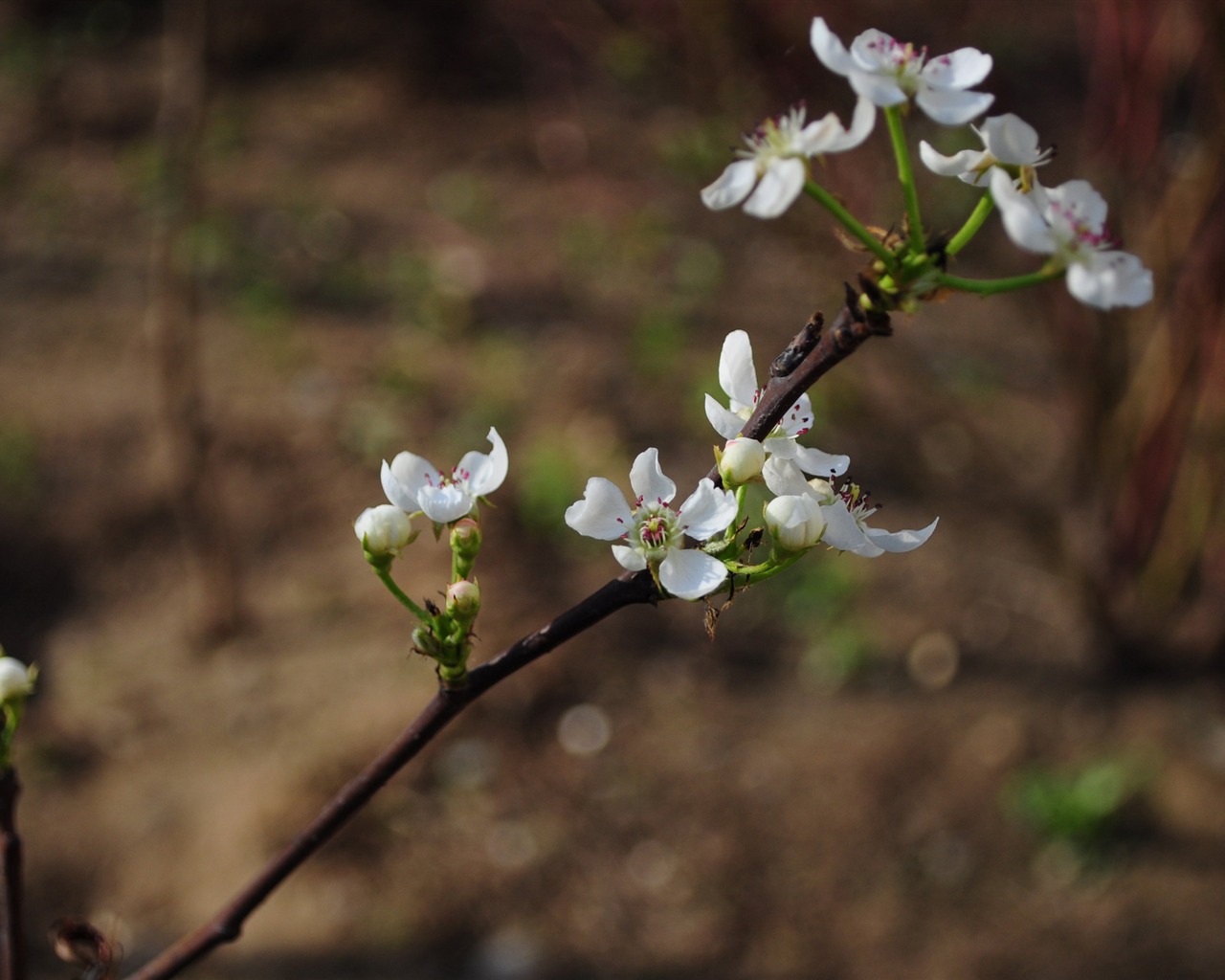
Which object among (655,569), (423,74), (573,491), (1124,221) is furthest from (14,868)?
(423,74)

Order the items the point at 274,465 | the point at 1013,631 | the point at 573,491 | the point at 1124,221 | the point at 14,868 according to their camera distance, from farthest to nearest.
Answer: the point at 274,465 < the point at 573,491 < the point at 1013,631 < the point at 1124,221 < the point at 14,868

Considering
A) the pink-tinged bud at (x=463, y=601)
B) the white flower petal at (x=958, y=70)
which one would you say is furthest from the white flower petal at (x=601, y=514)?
the white flower petal at (x=958, y=70)

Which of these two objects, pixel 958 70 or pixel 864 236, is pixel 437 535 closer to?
pixel 864 236

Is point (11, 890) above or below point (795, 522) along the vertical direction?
below

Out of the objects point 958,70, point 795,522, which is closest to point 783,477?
point 795,522

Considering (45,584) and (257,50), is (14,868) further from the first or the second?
(257,50)

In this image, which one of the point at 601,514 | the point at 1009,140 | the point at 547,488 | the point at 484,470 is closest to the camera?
the point at 1009,140

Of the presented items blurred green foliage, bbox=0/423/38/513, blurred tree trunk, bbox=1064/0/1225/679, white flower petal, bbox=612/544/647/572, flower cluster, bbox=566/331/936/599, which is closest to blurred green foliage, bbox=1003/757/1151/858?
blurred tree trunk, bbox=1064/0/1225/679
